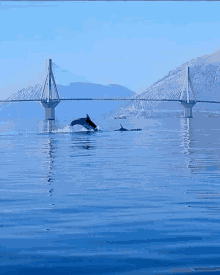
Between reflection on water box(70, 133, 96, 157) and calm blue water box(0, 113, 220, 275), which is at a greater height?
calm blue water box(0, 113, 220, 275)

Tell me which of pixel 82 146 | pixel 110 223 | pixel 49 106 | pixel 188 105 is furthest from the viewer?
pixel 188 105

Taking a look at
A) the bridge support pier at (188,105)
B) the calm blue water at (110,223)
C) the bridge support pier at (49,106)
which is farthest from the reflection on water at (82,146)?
the bridge support pier at (188,105)

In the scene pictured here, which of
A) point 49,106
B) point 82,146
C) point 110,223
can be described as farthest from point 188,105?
point 110,223

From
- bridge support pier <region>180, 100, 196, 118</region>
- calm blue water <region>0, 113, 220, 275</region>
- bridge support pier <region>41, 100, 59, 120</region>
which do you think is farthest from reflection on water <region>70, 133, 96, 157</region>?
bridge support pier <region>180, 100, 196, 118</region>

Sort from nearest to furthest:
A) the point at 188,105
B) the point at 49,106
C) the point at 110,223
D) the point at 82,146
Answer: the point at 110,223
the point at 82,146
the point at 49,106
the point at 188,105

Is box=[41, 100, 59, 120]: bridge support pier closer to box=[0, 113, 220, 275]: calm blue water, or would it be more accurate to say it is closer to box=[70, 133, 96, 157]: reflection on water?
box=[70, 133, 96, 157]: reflection on water

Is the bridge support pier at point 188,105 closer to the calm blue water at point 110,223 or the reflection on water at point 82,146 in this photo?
the reflection on water at point 82,146

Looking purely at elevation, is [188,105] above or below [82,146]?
above

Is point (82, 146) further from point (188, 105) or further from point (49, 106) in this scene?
point (188, 105)

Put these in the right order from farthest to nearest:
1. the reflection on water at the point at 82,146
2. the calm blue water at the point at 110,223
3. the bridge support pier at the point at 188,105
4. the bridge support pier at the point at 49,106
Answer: the bridge support pier at the point at 188,105 → the bridge support pier at the point at 49,106 → the reflection on water at the point at 82,146 → the calm blue water at the point at 110,223

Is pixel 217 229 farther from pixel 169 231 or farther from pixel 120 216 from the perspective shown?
pixel 120 216

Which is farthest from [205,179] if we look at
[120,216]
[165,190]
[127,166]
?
[120,216]

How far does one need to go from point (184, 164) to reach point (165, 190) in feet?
22.7

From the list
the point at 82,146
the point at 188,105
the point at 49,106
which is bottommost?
the point at 82,146
